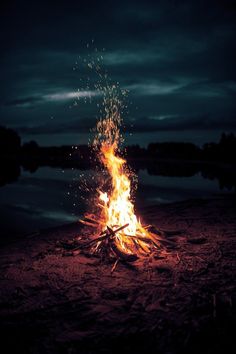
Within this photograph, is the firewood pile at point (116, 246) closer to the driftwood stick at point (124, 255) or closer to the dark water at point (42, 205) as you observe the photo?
the driftwood stick at point (124, 255)

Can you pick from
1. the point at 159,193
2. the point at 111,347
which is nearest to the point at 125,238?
the point at 111,347

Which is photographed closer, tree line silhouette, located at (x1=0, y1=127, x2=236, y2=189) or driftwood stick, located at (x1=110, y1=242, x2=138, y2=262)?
driftwood stick, located at (x1=110, y1=242, x2=138, y2=262)

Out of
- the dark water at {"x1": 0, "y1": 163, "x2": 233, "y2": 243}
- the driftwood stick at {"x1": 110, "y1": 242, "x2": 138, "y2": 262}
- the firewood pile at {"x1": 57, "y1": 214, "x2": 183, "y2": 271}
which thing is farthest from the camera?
the dark water at {"x1": 0, "y1": 163, "x2": 233, "y2": 243}

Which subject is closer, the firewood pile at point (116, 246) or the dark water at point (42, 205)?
the firewood pile at point (116, 246)

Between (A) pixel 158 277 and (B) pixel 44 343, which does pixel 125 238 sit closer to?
(A) pixel 158 277

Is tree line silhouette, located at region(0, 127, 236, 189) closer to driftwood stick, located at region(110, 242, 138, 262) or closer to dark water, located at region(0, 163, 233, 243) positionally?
dark water, located at region(0, 163, 233, 243)

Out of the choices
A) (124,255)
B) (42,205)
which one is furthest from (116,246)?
(42,205)

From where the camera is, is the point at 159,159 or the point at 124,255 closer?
the point at 124,255

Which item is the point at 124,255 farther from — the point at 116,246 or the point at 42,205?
the point at 42,205

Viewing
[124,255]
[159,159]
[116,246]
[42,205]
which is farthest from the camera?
[159,159]

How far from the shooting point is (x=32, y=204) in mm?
20375

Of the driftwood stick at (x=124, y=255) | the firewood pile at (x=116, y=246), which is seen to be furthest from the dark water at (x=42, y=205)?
the driftwood stick at (x=124, y=255)

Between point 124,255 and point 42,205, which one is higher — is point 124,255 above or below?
below

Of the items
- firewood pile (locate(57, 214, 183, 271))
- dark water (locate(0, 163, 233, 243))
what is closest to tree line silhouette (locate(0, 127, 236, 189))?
dark water (locate(0, 163, 233, 243))
